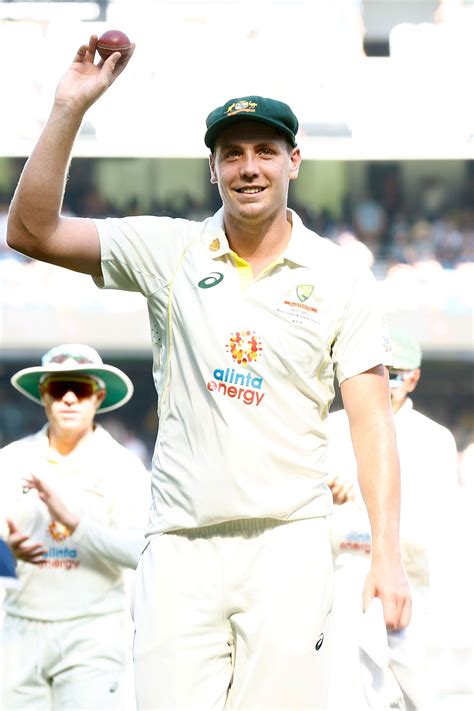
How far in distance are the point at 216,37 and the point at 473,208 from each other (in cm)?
503

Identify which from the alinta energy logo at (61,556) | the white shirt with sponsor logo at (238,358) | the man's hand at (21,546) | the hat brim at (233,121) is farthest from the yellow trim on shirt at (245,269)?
the alinta energy logo at (61,556)

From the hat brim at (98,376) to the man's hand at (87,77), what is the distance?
277cm

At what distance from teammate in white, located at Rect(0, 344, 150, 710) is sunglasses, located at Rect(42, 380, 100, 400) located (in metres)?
0.02

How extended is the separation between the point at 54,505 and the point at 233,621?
230 centimetres

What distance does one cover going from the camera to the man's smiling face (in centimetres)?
341

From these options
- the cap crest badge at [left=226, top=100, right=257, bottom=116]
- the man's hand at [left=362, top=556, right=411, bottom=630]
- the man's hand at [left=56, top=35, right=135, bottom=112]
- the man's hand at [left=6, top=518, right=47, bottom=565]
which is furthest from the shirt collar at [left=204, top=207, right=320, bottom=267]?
the man's hand at [left=6, top=518, right=47, bottom=565]

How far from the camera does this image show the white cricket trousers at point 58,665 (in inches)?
219

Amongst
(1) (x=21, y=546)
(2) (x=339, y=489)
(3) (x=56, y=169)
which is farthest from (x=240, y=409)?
(1) (x=21, y=546)

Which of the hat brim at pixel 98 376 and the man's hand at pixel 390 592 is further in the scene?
the hat brim at pixel 98 376

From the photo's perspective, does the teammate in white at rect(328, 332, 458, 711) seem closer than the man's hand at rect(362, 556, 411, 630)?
No

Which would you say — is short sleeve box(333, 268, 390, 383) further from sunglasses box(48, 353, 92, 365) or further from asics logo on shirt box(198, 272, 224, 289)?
sunglasses box(48, 353, 92, 365)

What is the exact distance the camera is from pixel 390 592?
3.21 metres

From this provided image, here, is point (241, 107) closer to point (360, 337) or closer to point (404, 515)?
point (360, 337)

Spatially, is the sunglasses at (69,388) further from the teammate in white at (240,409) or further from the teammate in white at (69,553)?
the teammate in white at (240,409)
